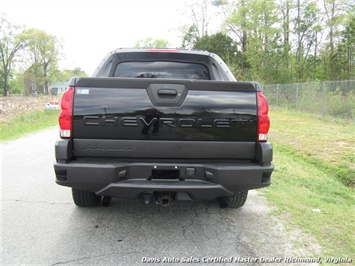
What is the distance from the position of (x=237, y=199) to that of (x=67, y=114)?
2.27 m

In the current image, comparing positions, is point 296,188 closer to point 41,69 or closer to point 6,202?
point 6,202

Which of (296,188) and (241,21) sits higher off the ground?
(241,21)

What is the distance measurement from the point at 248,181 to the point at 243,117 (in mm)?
612

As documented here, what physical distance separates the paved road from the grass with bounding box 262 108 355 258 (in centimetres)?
27

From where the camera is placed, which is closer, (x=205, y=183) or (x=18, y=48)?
(x=205, y=183)

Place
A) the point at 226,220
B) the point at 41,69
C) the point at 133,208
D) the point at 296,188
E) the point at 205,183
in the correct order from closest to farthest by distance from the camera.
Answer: the point at 205,183 < the point at 226,220 < the point at 133,208 < the point at 296,188 < the point at 41,69

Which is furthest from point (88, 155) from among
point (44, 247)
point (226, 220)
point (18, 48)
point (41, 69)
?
point (41, 69)

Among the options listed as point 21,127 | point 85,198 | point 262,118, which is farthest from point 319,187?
point 21,127

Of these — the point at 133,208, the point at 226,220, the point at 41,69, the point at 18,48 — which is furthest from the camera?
the point at 41,69

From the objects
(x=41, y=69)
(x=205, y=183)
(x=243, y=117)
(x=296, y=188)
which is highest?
(x=41, y=69)

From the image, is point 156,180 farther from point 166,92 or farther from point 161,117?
point 166,92

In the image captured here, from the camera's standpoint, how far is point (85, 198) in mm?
3580

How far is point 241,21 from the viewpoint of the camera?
34.1 meters

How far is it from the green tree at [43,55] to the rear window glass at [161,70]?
7474cm
